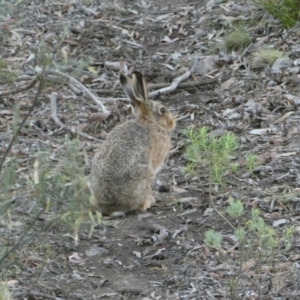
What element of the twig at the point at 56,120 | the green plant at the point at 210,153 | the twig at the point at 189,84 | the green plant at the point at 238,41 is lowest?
the twig at the point at 189,84

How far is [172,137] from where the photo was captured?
9.22m

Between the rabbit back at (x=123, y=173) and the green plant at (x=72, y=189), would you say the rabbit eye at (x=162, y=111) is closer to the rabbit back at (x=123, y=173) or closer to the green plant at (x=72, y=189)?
the rabbit back at (x=123, y=173)

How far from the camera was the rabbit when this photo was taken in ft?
25.1

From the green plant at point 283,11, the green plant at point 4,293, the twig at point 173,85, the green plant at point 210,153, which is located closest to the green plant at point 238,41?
the green plant at point 283,11

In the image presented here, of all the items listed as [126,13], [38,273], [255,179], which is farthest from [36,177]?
[126,13]

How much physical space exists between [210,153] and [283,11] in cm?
303

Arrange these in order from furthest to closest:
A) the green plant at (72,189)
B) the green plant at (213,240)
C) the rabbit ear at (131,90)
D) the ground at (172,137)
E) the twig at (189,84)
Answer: the twig at (189,84), the rabbit ear at (131,90), the ground at (172,137), the green plant at (213,240), the green plant at (72,189)

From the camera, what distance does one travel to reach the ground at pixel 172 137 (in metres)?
6.14

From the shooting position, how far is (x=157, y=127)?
325 inches

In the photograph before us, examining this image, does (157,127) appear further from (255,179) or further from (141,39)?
(141,39)

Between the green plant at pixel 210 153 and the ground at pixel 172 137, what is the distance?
0.38 feet

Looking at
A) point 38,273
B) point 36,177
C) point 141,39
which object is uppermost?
point 36,177

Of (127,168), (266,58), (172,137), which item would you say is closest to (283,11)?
(266,58)

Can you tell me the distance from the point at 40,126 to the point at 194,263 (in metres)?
3.56
